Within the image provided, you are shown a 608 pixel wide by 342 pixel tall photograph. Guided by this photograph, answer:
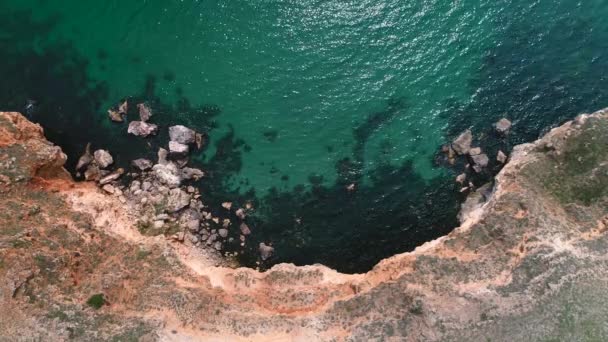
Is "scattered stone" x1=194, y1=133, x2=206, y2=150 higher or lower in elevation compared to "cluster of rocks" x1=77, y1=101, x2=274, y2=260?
higher

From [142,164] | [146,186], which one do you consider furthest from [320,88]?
[146,186]

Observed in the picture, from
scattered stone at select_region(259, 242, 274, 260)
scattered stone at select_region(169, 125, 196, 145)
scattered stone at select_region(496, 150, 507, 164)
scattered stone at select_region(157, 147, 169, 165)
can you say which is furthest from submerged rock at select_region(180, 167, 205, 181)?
scattered stone at select_region(496, 150, 507, 164)

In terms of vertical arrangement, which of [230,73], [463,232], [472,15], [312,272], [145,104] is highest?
[472,15]

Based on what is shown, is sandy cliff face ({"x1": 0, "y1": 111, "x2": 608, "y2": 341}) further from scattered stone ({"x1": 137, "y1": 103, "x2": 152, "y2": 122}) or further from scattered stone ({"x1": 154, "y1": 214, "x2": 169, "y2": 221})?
scattered stone ({"x1": 137, "y1": 103, "x2": 152, "y2": 122})

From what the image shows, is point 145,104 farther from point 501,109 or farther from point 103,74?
point 501,109

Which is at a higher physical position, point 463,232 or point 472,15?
point 472,15

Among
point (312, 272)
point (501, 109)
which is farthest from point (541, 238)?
point (312, 272)

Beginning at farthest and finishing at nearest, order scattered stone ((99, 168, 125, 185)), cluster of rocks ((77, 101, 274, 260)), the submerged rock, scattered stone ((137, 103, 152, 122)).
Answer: scattered stone ((137, 103, 152, 122)), the submerged rock, scattered stone ((99, 168, 125, 185)), cluster of rocks ((77, 101, 274, 260))
